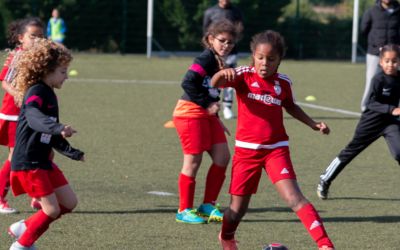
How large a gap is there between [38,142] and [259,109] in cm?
155

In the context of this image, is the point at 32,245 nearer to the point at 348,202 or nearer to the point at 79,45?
the point at 348,202

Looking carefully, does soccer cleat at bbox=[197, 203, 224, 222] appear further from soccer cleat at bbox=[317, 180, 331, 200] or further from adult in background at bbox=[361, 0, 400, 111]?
adult in background at bbox=[361, 0, 400, 111]

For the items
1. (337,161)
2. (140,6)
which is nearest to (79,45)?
(140,6)

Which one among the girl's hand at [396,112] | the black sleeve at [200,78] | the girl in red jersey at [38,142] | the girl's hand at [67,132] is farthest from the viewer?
the girl's hand at [396,112]

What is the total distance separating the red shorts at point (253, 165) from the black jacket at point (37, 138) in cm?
112

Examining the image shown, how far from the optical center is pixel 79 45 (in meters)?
34.3

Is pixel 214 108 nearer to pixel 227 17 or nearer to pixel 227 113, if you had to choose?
pixel 227 113

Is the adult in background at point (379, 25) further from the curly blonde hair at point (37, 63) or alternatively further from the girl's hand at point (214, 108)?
the curly blonde hair at point (37, 63)

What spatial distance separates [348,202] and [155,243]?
2.58m

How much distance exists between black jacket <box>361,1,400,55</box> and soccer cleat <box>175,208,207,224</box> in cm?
846

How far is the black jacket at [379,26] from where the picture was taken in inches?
634

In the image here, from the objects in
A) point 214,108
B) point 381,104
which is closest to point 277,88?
point 214,108

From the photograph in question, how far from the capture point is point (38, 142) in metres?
6.71

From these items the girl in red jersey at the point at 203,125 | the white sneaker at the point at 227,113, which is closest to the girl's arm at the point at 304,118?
the girl in red jersey at the point at 203,125
